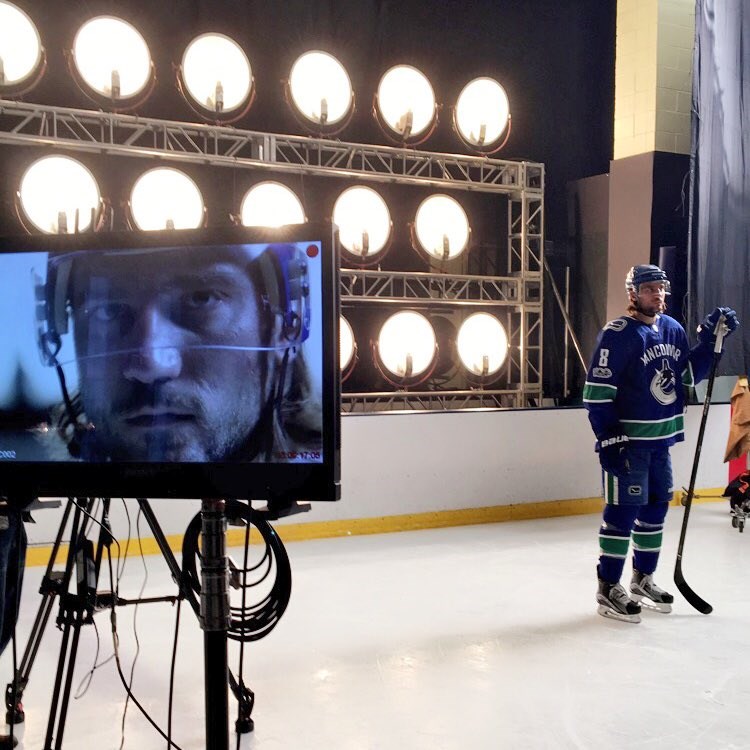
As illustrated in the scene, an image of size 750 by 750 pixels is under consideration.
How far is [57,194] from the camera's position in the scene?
510cm

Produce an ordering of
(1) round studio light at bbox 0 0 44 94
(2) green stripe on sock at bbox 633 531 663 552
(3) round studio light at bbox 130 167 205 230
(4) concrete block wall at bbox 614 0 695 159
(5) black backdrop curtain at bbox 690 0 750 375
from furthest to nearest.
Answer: (4) concrete block wall at bbox 614 0 695 159, (5) black backdrop curtain at bbox 690 0 750 375, (3) round studio light at bbox 130 167 205 230, (1) round studio light at bbox 0 0 44 94, (2) green stripe on sock at bbox 633 531 663 552

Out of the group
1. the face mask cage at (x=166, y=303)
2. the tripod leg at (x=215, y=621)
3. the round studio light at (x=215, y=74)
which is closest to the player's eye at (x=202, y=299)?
the face mask cage at (x=166, y=303)

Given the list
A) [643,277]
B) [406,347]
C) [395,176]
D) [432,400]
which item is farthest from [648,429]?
[395,176]

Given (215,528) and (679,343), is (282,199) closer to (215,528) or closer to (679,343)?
(679,343)

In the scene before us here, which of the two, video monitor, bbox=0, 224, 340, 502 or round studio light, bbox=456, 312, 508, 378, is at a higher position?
video monitor, bbox=0, 224, 340, 502

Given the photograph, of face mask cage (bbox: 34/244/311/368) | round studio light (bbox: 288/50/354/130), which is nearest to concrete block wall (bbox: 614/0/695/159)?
round studio light (bbox: 288/50/354/130)

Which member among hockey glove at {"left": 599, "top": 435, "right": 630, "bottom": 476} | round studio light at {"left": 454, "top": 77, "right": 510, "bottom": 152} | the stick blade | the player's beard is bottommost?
the stick blade

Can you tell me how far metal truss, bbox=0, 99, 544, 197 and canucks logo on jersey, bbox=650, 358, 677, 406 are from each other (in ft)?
10.2

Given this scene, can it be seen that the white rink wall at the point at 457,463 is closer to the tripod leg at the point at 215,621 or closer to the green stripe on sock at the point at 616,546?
the green stripe on sock at the point at 616,546

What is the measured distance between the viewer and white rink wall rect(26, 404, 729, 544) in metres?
5.41

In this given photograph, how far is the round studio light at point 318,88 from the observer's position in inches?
227

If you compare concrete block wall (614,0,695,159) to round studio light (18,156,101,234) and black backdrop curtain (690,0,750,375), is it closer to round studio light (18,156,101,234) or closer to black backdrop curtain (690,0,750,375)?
black backdrop curtain (690,0,750,375)

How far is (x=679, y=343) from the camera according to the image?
3.75 meters

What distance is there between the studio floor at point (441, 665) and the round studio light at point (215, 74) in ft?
9.85
